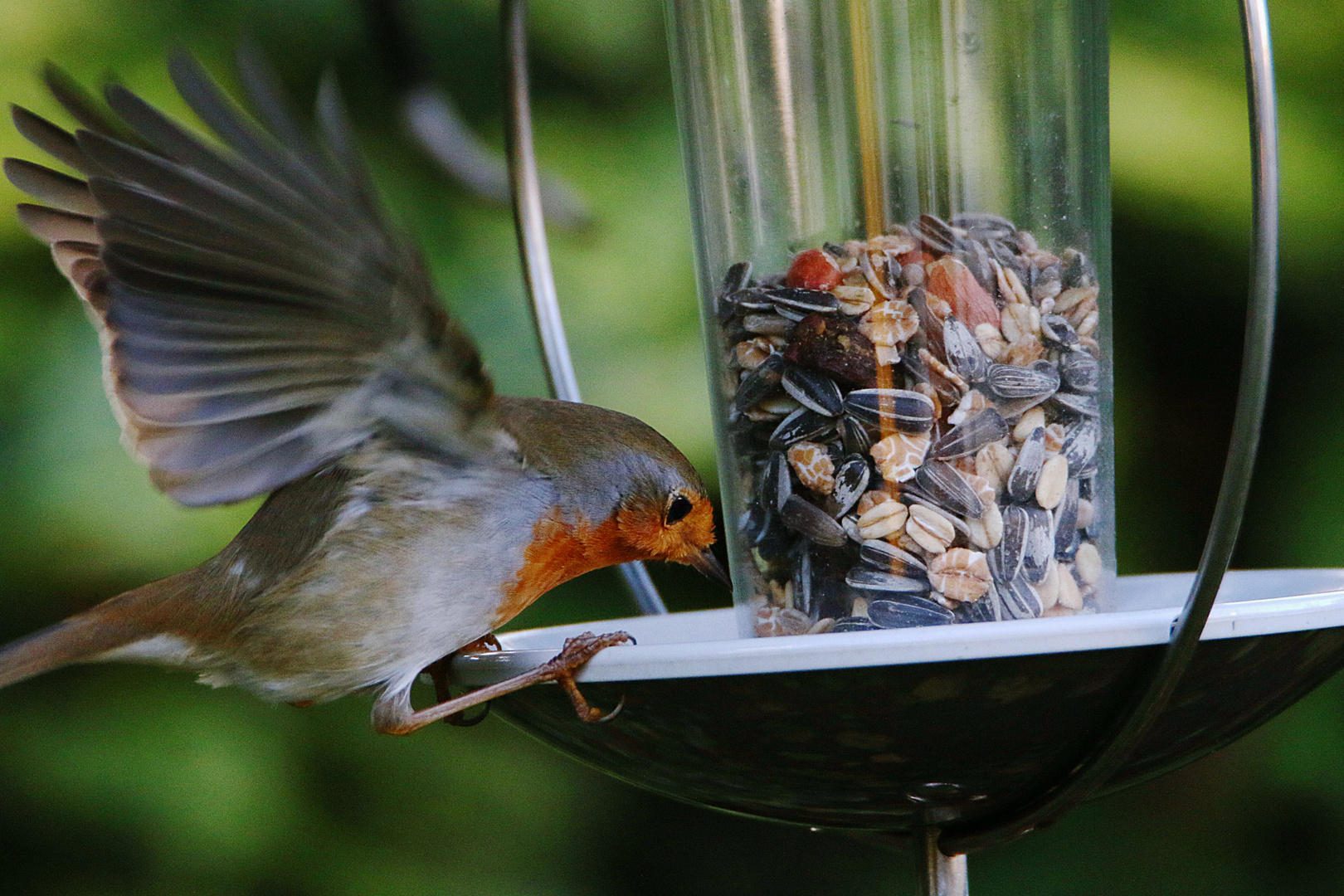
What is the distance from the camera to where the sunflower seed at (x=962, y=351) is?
51.6 inches

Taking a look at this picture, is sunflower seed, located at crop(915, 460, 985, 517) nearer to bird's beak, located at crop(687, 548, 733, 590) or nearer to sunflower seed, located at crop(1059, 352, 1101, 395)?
sunflower seed, located at crop(1059, 352, 1101, 395)

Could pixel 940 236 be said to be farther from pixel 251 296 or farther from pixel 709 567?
pixel 251 296

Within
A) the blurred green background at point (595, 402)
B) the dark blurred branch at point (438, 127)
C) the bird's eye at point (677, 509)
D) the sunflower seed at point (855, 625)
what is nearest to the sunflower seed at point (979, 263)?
the sunflower seed at point (855, 625)

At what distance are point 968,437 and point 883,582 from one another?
0.17 meters

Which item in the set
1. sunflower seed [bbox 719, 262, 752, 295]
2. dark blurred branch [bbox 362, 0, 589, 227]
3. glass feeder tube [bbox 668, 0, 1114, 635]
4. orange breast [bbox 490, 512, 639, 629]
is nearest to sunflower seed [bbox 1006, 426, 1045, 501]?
glass feeder tube [bbox 668, 0, 1114, 635]

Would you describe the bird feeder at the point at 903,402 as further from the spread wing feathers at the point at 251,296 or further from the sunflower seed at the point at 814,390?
the spread wing feathers at the point at 251,296

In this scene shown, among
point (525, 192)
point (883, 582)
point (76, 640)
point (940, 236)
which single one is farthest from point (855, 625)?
point (76, 640)

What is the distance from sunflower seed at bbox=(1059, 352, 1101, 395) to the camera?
1.38 meters

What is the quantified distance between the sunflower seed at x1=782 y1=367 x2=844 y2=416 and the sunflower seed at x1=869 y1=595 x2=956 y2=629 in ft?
0.65

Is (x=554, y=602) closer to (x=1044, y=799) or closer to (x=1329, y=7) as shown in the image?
(x=1044, y=799)

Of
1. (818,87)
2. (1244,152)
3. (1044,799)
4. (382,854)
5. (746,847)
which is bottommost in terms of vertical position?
(746,847)

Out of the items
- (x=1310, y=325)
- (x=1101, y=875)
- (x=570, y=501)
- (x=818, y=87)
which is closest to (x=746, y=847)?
(x=1101, y=875)

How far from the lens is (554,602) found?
2.05m

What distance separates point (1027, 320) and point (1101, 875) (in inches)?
45.4
